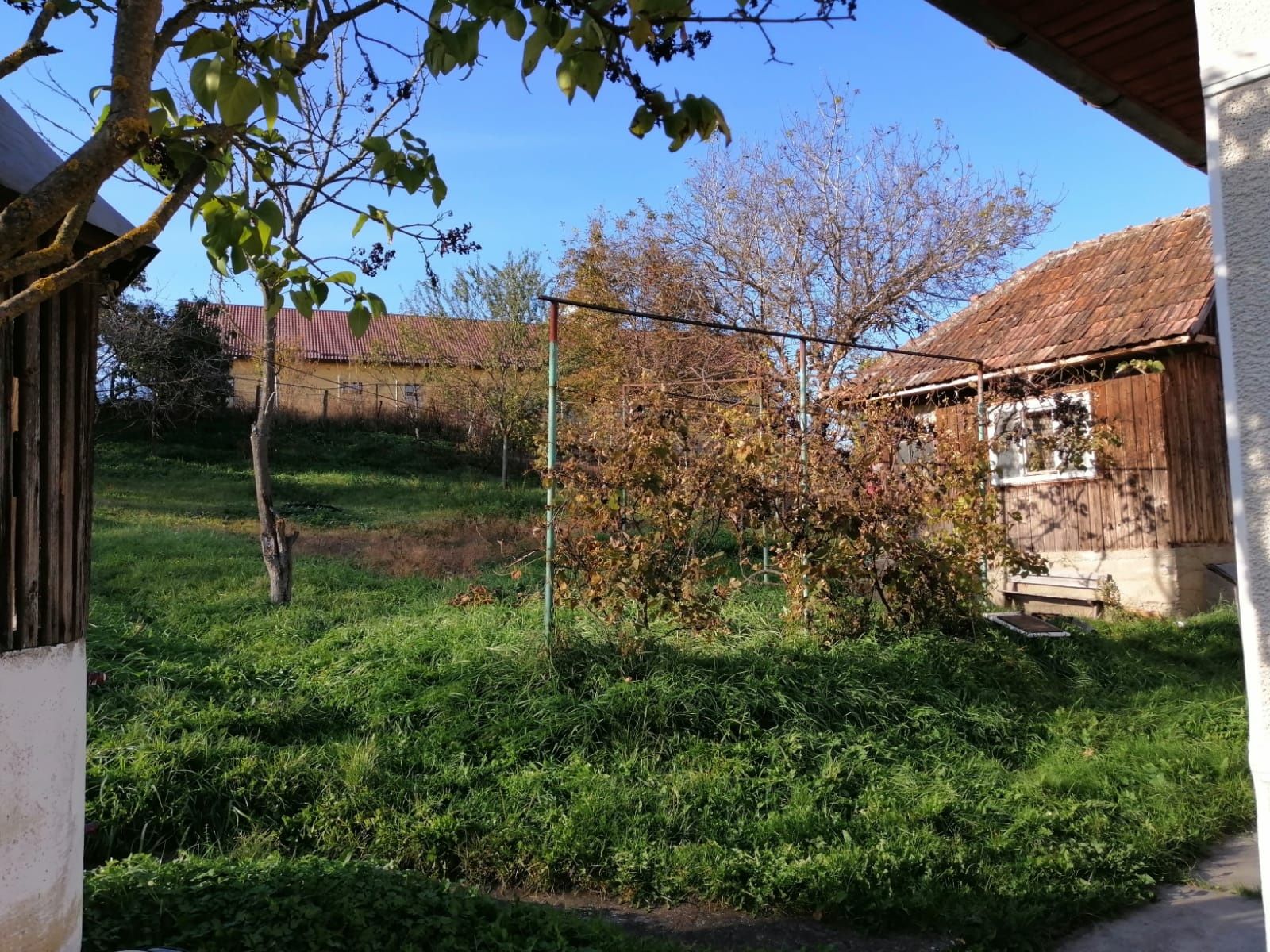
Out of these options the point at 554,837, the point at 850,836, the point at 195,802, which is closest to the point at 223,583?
the point at 195,802

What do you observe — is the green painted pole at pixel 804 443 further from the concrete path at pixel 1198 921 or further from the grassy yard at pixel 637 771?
the concrete path at pixel 1198 921

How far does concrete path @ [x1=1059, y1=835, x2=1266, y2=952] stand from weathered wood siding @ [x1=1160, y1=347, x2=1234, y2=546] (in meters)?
6.99

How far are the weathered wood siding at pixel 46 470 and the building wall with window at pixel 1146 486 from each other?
8.64 m

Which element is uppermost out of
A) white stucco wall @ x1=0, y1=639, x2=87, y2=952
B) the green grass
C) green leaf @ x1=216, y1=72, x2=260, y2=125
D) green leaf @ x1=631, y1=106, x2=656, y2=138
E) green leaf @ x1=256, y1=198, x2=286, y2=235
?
green leaf @ x1=631, y1=106, x2=656, y2=138

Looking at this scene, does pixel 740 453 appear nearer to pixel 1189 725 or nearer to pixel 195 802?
pixel 1189 725

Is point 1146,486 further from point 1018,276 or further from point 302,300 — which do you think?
point 302,300

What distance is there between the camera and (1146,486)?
35.1 feet

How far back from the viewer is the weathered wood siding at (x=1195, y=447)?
10578mm

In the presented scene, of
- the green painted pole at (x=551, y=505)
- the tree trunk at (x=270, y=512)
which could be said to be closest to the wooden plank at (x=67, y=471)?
the green painted pole at (x=551, y=505)

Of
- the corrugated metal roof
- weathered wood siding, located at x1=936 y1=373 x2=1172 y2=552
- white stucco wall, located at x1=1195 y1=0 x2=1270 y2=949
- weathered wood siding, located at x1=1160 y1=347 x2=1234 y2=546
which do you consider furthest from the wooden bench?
the corrugated metal roof

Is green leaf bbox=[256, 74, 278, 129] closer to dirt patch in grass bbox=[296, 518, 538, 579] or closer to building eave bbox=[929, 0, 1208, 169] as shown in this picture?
building eave bbox=[929, 0, 1208, 169]

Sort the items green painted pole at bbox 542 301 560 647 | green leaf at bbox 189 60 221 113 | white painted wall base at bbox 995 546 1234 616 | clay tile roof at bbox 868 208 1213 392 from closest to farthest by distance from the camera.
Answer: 1. green leaf at bbox 189 60 221 113
2. green painted pole at bbox 542 301 560 647
3. white painted wall base at bbox 995 546 1234 616
4. clay tile roof at bbox 868 208 1213 392

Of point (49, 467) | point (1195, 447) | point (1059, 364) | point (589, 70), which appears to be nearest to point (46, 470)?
point (49, 467)

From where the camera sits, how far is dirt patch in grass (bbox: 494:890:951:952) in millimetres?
3912
